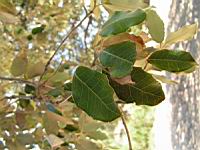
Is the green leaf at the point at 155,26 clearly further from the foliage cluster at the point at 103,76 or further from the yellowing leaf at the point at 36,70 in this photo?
the yellowing leaf at the point at 36,70

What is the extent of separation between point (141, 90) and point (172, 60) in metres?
0.05

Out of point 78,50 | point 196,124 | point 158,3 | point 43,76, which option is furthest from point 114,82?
point 78,50

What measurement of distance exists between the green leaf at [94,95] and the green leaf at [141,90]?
2.2 inches

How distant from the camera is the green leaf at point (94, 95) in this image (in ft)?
1.55

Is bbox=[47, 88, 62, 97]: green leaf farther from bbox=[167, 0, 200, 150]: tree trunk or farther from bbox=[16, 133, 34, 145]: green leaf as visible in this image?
bbox=[167, 0, 200, 150]: tree trunk

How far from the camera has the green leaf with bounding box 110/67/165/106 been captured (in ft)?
1.73

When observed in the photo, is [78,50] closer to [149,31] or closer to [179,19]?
[179,19]

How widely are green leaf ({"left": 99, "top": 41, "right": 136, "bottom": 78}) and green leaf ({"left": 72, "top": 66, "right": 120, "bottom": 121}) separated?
0.06 feet

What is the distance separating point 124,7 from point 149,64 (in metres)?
0.07

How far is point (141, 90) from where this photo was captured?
0.53 m

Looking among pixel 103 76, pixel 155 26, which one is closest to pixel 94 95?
pixel 103 76

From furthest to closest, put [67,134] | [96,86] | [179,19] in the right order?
1. [179,19]
2. [67,134]
3. [96,86]

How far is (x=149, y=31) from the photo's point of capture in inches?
22.0

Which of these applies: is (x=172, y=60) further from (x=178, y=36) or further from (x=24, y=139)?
(x=24, y=139)
